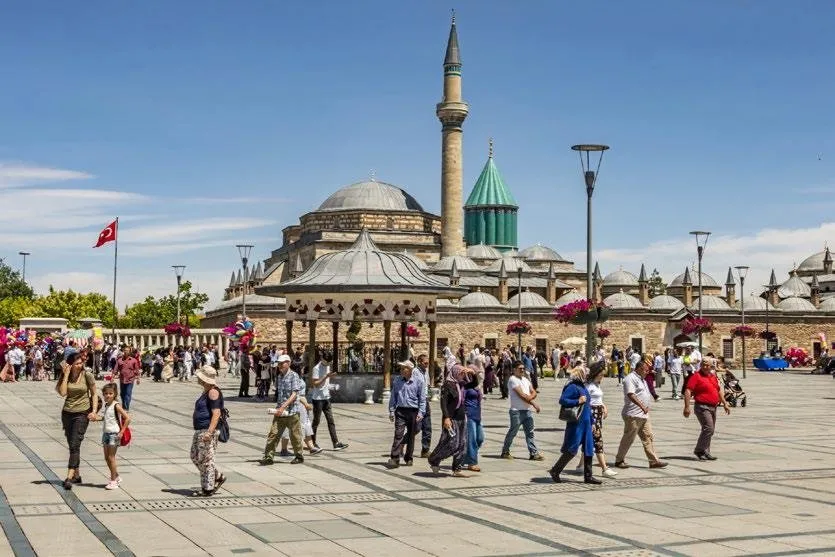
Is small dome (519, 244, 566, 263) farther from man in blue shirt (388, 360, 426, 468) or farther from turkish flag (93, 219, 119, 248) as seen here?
man in blue shirt (388, 360, 426, 468)

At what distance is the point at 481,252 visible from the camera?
76375mm

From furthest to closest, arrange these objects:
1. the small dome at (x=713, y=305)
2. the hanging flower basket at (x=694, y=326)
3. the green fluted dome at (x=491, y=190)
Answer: the green fluted dome at (x=491, y=190) < the small dome at (x=713, y=305) < the hanging flower basket at (x=694, y=326)

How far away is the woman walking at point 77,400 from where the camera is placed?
12.9 m

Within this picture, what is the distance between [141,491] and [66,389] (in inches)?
65.7

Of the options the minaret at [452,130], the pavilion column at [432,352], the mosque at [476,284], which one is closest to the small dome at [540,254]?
the mosque at [476,284]

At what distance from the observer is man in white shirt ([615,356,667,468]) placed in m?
14.4

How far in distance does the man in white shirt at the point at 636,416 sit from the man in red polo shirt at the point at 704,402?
42.1 inches

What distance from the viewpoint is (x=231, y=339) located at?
50719 millimetres

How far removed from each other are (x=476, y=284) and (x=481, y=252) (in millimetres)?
9088

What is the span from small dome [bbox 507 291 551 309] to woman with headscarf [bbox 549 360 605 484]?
48.7 metres

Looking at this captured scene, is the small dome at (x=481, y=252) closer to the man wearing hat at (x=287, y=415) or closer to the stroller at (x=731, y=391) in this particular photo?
the stroller at (x=731, y=391)

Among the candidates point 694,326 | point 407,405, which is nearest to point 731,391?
point 407,405

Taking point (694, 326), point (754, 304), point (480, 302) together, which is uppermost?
point (754, 304)

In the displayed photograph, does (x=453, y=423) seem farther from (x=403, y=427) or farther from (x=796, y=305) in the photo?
(x=796, y=305)
